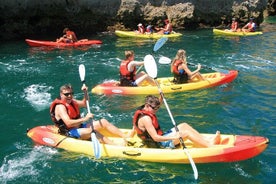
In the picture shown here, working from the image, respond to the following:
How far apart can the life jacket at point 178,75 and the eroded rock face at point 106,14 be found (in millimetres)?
12774

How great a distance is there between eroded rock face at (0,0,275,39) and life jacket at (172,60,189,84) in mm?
12774

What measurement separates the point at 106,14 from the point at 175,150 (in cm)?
1798

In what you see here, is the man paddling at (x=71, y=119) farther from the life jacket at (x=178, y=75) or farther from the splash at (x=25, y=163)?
the life jacket at (x=178, y=75)

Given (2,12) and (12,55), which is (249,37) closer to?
(12,55)

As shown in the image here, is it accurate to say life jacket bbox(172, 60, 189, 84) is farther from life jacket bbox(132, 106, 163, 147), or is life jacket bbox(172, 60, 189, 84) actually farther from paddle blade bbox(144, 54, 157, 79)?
life jacket bbox(132, 106, 163, 147)

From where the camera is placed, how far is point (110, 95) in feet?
35.8

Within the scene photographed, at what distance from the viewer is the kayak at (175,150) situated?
6594 mm

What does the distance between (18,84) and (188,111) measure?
5954mm

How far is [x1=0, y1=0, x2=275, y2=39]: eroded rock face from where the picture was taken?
22.0 m

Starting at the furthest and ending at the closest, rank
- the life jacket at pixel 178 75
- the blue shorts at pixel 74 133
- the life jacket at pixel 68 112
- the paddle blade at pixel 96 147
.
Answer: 1. the life jacket at pixel 178 75
2. the blue shorts at pixel 74 133
3. the life jacket at pixel 68 112
4. the paddle blade at pixel 96 147

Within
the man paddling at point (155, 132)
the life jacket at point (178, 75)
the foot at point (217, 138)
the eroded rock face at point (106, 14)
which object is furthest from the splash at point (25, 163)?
the eroded rock face at point (106, 14)

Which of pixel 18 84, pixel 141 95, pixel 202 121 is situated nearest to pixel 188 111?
pixel 202 121

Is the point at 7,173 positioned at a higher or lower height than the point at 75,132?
lower

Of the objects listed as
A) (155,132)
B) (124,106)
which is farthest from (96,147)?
(124,106)
